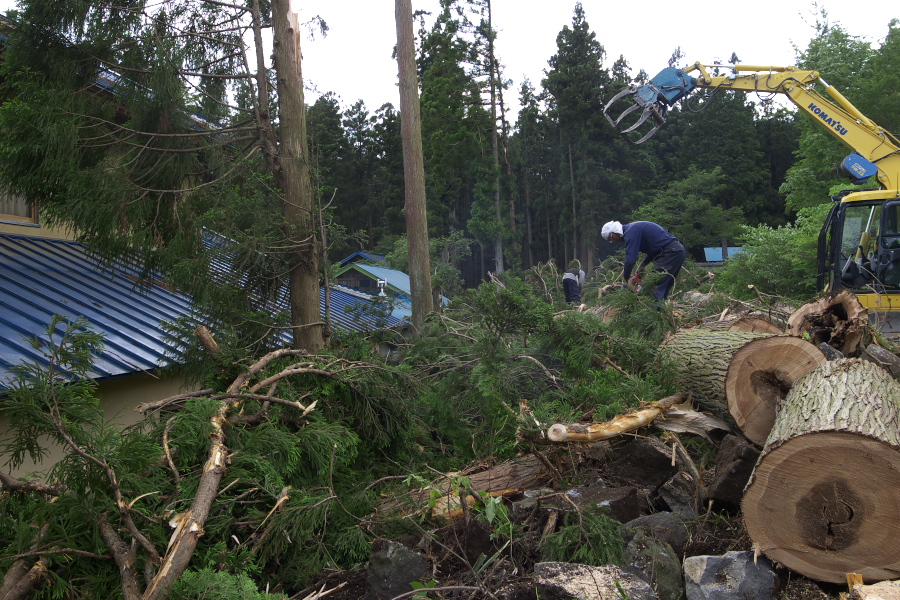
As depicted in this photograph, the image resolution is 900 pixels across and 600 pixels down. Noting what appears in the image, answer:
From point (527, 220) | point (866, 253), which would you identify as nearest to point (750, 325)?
point (866, 253)

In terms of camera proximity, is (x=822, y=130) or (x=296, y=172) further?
(x=822, y=130)

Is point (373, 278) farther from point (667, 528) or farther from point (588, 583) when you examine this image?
point (588, 583)

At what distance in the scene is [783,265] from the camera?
46.6ft

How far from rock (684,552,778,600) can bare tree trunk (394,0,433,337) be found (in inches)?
240

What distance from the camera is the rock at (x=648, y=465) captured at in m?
4.07

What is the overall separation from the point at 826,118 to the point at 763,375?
7.09 meters

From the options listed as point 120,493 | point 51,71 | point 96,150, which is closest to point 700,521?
point 120,493

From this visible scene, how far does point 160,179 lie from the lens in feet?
19.1

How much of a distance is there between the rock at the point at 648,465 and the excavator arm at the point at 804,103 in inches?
248

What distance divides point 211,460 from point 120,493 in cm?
55

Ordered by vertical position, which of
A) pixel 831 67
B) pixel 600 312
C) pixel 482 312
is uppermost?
pixel 831 67

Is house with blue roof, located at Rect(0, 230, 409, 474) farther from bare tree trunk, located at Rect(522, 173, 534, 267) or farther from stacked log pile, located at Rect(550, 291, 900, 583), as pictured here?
bare tree trunk, located at Rect(522, 173, 534, 267)

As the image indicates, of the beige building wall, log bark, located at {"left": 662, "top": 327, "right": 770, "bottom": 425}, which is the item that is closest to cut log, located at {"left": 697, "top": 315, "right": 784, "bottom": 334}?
log bark, located at {"left": 662, "top": 327, "right": 770, "bottom": 425}

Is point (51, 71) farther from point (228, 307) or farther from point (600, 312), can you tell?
point (600, 312)
